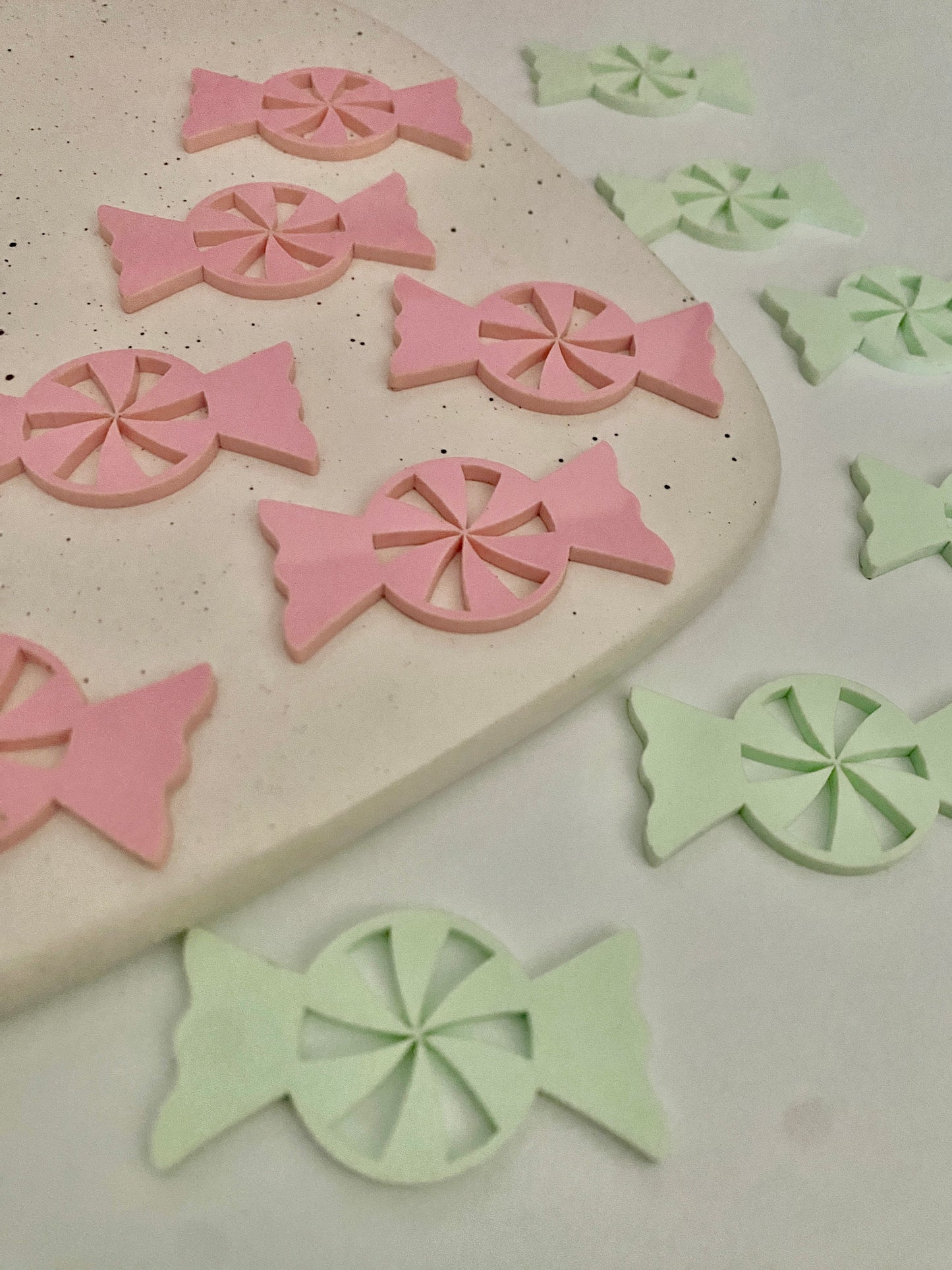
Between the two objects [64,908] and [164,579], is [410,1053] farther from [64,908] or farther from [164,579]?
[164,579]

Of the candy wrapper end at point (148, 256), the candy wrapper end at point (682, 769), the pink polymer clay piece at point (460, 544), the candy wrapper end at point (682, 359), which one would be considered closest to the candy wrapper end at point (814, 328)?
the candy wrapper end at point (682, 359)

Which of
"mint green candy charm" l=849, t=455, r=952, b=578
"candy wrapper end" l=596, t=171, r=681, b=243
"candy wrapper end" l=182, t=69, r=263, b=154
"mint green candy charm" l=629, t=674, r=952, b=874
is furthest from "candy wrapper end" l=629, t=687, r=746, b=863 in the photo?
"candy wrapper end" l=182, t=69, r=263, b=154

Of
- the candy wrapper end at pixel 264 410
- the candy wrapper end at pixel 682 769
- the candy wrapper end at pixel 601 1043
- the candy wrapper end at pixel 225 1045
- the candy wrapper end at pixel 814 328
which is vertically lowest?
the candy wrapper end at pixel 225 1045

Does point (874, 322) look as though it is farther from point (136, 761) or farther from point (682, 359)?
point (136, 761)

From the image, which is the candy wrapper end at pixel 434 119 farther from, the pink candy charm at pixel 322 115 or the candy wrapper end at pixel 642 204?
the candy wrapper end at pixel 642 204

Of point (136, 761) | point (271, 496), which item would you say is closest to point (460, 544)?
point (271, 496)

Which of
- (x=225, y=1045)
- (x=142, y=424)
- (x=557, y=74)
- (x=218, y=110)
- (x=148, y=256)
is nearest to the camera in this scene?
(x=225, y=1045)

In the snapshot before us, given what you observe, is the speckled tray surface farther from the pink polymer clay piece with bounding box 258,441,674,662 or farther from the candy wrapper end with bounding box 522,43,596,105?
the candy wrapper end with bounding box 522,43,596,105
